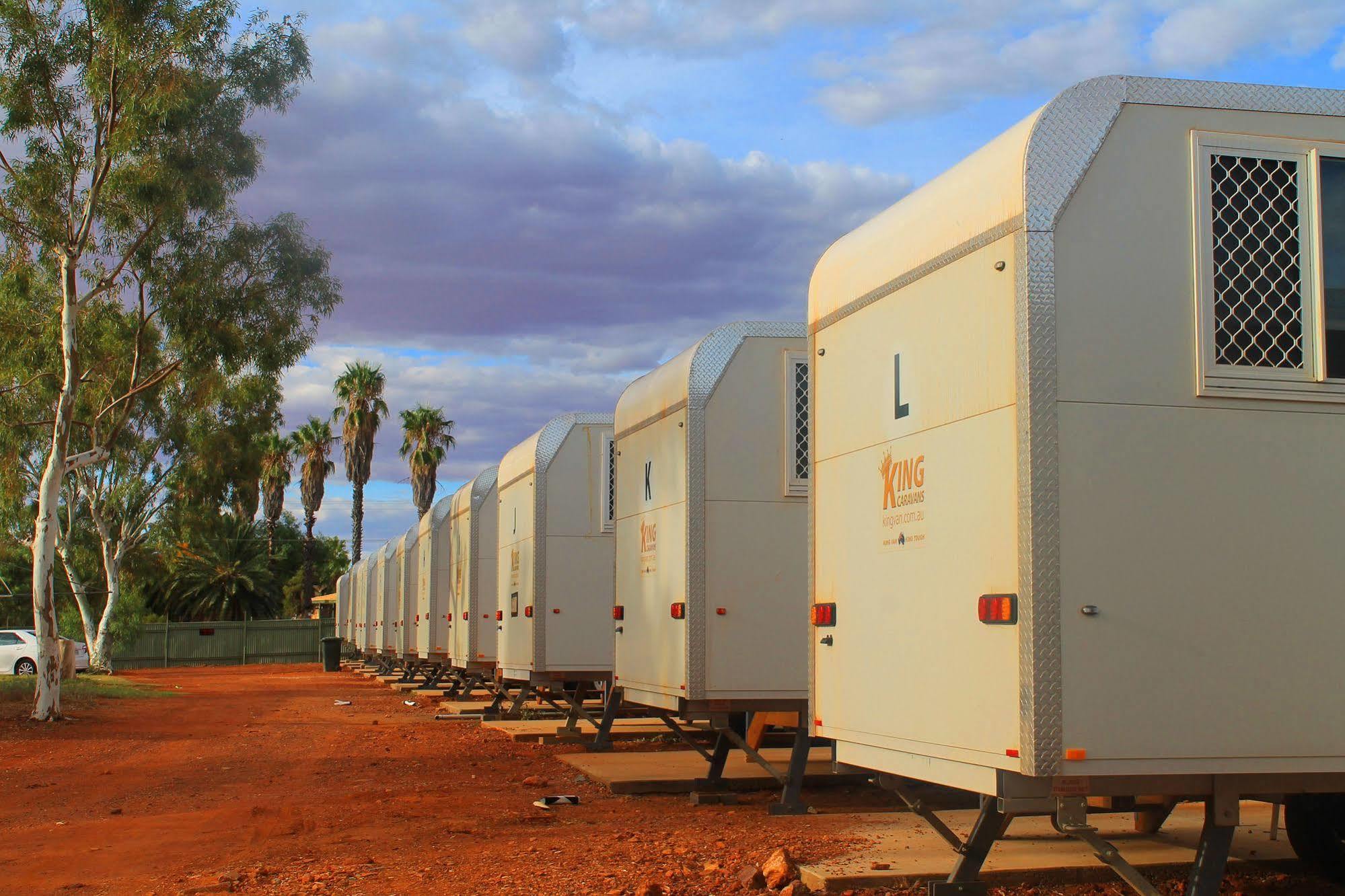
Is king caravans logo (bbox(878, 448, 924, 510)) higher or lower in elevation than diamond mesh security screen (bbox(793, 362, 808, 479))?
lower

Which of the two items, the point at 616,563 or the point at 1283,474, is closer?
the point at 1283,474

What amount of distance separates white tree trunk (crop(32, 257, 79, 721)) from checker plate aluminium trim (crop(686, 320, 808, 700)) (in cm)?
1386

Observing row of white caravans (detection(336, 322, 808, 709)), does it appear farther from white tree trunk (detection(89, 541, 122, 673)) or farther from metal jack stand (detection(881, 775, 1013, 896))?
white tree trunk (detection(89, 541, 122, 673))

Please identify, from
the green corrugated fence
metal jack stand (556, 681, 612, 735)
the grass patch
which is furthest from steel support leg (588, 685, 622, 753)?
the green corrugated fence

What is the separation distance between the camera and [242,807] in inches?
452

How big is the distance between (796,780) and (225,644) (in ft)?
163

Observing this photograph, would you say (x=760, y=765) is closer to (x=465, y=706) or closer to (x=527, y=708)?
(x=527, y=708)

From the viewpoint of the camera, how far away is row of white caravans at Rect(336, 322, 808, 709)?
10.3m

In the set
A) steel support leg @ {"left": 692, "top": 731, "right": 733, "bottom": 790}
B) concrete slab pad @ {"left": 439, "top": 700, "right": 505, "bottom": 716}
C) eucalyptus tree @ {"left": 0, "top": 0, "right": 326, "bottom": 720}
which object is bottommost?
concrete slab pad @ {"left": 439, "top": 700, "right": 505, "bottom": 716}

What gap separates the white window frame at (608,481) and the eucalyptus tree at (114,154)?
10022 mm

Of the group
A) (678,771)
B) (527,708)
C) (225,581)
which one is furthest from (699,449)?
(225,581)

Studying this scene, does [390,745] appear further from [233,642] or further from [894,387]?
[233,642]

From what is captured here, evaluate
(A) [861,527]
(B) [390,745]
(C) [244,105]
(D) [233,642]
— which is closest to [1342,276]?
(A) [861,527]

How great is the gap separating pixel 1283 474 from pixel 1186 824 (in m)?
4.00
